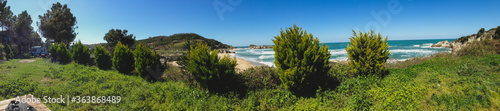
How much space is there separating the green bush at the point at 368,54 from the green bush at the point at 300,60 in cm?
327

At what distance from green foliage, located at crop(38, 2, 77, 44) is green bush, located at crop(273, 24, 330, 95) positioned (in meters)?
47.8

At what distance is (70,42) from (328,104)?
56.3 meters

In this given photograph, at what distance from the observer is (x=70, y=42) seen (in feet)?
129

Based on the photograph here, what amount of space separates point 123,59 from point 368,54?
17813mm

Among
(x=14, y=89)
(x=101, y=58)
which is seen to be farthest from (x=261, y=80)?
(x=101, y=58)

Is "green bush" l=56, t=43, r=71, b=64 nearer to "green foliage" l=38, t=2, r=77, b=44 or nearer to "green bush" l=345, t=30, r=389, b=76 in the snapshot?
"green foliage" l=38, t=2, r=77, b=44

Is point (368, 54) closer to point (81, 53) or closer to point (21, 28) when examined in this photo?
point (81, 53)

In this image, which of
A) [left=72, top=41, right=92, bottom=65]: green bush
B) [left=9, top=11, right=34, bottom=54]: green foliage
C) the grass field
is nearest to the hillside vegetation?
the grass field

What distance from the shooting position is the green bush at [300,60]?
7.23 metres

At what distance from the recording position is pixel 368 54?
955cm

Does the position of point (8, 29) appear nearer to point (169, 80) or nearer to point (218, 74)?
point (169, 80)

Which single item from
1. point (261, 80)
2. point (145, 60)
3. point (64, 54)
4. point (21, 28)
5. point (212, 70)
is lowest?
point (261, 80)

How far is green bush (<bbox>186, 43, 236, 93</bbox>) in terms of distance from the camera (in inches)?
318

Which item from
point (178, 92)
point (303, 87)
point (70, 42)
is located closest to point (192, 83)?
point (178, 92)
